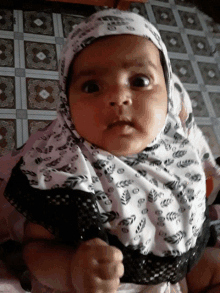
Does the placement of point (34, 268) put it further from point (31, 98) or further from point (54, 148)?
point (31, 98)

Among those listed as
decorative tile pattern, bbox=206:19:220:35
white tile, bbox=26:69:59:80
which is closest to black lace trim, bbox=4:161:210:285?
white tile, bbox=26:69:59:80

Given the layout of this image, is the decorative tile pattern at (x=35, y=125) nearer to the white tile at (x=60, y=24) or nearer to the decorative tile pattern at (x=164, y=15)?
the white tile at (x=60, y=24)

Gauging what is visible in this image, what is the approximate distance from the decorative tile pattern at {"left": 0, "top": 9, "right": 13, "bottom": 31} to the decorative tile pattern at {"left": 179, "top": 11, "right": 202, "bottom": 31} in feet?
2.96

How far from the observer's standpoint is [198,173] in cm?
54

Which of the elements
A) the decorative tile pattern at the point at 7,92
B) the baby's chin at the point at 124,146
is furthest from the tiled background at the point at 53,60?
the baby's chin at the point at 124,146

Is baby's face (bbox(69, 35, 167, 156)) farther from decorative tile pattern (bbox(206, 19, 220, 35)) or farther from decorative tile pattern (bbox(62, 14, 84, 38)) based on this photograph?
decorative tile pattern (bbox(206, 19, 220, 35))

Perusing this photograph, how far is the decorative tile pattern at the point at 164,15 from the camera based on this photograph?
1450 mm

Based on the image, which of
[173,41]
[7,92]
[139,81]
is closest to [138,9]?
[173,41]

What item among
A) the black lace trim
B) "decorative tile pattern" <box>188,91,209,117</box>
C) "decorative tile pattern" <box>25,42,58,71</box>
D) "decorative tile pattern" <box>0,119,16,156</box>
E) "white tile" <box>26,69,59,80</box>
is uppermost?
"decorative tile pattern" <box>25,42,58,71</box>

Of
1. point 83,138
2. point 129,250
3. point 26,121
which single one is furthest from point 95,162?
point 26,121

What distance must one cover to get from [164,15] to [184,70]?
38 cm

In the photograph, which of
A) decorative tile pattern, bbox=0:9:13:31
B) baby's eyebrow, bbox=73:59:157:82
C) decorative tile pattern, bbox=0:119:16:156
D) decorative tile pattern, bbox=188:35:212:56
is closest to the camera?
baby's eyebrow, bbox=73:59:157:82

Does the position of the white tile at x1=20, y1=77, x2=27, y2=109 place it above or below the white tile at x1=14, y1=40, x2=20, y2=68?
below

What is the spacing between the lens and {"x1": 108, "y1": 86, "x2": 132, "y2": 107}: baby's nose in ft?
1.38
